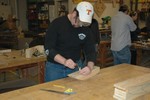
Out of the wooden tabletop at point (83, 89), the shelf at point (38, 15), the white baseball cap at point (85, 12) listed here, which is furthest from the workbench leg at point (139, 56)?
the shelf at point (38, 15)

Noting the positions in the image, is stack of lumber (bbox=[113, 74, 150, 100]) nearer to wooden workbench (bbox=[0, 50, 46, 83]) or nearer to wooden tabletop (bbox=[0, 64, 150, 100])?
wooden tabletop (bbox=[0, 64, 150, 100])

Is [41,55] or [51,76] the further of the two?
[41,55]

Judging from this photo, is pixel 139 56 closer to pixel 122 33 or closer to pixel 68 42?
pixel 122 33

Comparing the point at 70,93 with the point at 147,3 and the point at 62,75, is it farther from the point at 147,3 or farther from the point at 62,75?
A: the point at 147,3

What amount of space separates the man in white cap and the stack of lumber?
19.6 inches

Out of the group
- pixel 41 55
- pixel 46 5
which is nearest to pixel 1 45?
pixel 46 5

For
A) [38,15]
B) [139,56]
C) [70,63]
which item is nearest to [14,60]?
[70,63]

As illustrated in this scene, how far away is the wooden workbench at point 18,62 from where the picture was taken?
2.86 metres

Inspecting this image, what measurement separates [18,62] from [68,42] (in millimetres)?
1033

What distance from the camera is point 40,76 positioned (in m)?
3.30

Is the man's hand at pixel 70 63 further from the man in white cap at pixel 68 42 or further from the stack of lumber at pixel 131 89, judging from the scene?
the stack of lumber at pixel 131 89

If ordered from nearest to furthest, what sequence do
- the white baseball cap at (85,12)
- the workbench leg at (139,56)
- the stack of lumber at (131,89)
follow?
the stack of lumber at (131,89) < the white baseball cap at (85,12) < the workbench leg at (139,56)

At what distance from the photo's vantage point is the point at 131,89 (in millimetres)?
1558

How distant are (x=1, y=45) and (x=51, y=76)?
537 centimetres
